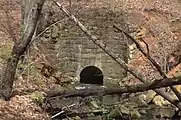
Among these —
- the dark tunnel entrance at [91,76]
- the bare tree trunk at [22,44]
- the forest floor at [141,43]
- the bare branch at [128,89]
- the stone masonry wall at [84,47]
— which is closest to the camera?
the bare branch at [128,89]

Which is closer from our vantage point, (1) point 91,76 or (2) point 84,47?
(2) point 84,47

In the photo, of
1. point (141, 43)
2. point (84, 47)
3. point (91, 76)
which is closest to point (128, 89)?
point (141, 43)

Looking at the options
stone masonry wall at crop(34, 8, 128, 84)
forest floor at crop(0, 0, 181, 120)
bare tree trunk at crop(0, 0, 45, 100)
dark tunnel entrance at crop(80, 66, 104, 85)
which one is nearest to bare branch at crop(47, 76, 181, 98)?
forest floor at crop(0, 0, 181, 120)

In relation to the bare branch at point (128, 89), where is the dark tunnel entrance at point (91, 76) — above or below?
below

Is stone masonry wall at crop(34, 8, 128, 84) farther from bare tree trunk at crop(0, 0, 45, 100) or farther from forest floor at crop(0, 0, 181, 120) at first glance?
bare tree trunk at crop(0, 0, 45, 100)

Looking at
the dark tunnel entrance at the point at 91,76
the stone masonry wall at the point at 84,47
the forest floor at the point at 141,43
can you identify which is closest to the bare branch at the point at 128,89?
the forest floor at the point at 141,43

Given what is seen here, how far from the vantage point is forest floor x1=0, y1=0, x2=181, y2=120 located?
9695 millimetres

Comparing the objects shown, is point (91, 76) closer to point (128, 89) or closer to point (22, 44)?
point (22, 44)

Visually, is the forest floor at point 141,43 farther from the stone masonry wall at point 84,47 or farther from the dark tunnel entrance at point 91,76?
the dark tunnel entrance at point 91,76

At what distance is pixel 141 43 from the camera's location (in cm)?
1630

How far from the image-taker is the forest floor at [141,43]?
9.70 meters

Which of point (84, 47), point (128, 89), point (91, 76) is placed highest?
point (84, 47)

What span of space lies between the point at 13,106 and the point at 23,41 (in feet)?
5.38

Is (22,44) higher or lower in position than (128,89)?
higher
